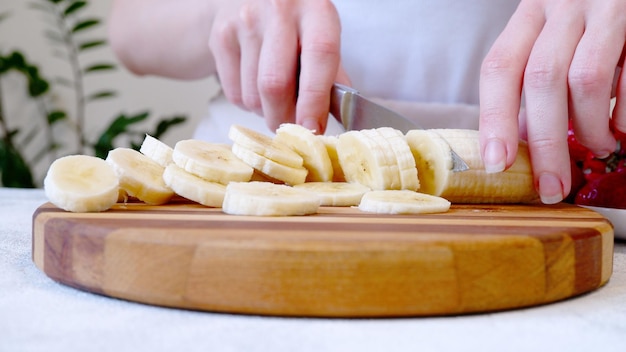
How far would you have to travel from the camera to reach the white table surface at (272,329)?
25.9 inches

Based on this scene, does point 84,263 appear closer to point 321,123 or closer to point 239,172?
point 239,172

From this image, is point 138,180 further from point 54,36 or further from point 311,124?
point 54,36

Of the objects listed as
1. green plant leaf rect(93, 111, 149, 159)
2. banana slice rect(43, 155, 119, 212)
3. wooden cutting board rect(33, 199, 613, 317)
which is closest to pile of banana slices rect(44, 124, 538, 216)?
banana slice rect(43, 155, 119, 212)

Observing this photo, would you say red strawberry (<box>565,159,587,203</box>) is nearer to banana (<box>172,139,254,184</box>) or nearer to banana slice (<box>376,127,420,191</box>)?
banana slice (<box>376,127,420,191</box>)

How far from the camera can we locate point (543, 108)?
1.08 meters

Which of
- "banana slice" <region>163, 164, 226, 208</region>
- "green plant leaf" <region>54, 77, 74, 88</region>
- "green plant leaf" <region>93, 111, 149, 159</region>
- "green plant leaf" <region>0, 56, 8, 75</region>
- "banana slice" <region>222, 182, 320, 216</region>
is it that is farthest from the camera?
"green plant leaf" <region>54, 77, 74, 88</region>

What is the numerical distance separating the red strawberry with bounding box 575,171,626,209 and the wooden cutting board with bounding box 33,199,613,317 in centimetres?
38

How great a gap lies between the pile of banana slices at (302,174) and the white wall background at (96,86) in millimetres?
3084

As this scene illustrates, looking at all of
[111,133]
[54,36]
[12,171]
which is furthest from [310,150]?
[54,36]

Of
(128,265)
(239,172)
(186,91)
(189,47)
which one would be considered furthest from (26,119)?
(128,265)

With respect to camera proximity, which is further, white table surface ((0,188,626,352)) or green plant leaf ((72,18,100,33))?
green plant leaf ((72,18,100,33))

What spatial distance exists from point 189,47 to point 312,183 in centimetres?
93

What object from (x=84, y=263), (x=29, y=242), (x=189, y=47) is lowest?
(x=29, y=242)

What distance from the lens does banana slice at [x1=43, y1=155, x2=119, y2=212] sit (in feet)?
3.06
